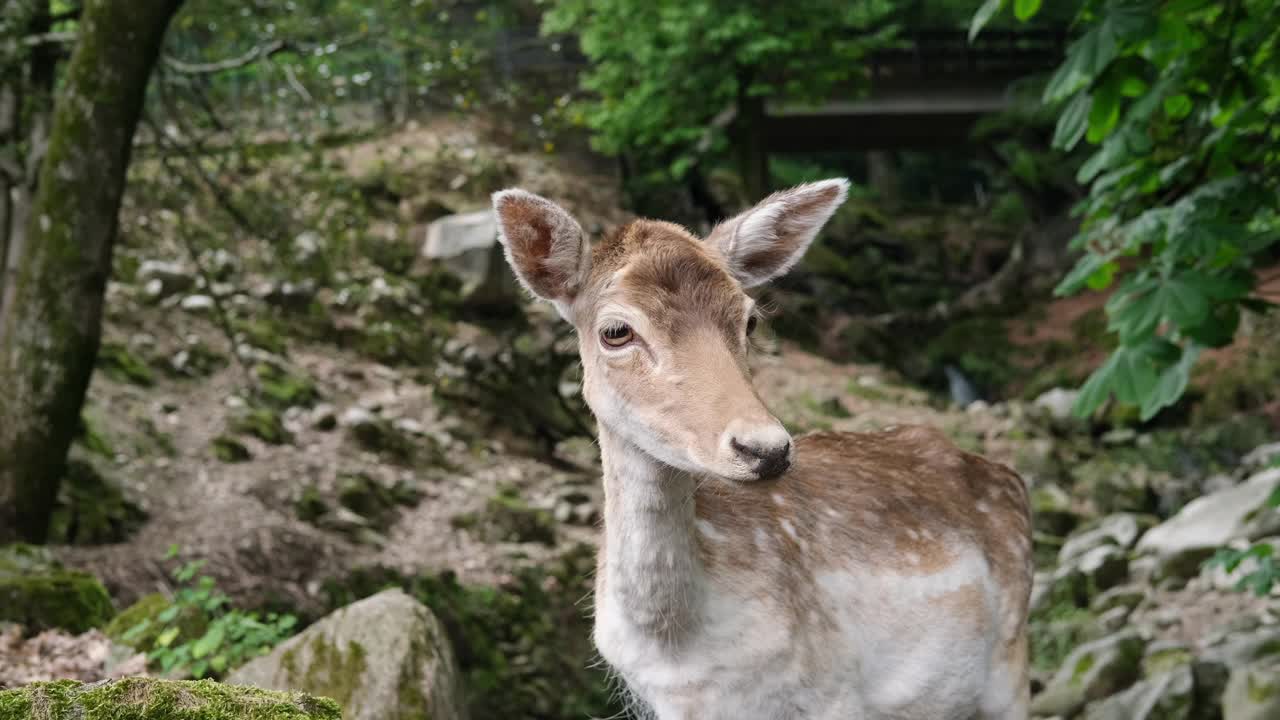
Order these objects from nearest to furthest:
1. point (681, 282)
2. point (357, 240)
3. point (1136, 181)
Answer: point (681, 282)
point (1136, 181)
point (357, 240)

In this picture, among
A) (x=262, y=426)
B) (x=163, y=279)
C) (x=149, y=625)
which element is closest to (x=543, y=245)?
(x=149, y=625)

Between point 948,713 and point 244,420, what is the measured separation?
8470mm

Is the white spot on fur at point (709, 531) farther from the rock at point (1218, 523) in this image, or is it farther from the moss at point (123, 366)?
the moss at point (123, 366)

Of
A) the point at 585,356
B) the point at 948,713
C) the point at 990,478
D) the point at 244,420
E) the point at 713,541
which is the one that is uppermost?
the point at 585,356

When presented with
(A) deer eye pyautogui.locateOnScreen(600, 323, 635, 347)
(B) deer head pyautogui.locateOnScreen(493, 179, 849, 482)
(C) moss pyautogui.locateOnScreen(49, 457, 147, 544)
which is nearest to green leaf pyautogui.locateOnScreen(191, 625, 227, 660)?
(B) deer head pyautogui.locateOnScreen(493, 179, 849, 482)

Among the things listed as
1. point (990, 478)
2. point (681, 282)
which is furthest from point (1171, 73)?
point (681, 282)

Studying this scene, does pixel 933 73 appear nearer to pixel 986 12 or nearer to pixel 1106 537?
pixel 1106 537

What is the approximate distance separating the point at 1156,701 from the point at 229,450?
7650 millimetres

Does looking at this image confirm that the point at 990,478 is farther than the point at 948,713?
Yes

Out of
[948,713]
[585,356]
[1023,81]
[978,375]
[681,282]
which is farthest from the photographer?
[1023,81]

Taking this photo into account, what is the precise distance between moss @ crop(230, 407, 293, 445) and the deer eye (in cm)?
829

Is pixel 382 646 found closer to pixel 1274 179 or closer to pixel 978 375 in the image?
pixel 1274 179

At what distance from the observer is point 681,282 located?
11.1 ft

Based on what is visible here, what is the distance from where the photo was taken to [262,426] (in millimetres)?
11000
